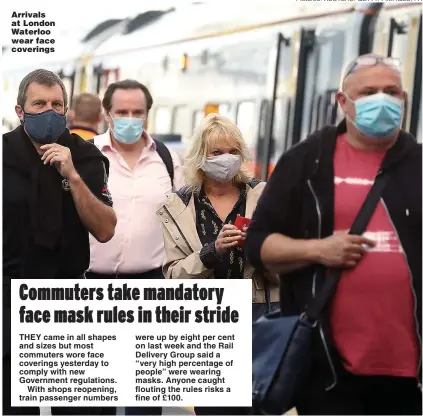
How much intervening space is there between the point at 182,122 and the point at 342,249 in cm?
377

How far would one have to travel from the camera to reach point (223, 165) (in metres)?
4.33

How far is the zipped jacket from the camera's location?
354 centimetres

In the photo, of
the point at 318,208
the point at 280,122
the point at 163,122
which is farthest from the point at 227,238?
the point at 163,122

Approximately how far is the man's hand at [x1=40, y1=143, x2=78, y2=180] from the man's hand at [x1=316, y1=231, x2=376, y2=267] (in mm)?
1124

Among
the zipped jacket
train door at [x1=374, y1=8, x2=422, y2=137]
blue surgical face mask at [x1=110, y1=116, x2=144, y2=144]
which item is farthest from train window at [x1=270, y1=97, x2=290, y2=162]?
the zipped jacket

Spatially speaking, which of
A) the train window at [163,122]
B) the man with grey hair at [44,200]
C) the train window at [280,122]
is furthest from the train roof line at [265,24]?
the man with grey hair at [44,200]

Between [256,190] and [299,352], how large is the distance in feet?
3.29

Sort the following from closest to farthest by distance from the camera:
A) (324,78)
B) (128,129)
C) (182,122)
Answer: (128,129) < (324,78) < (182,122)

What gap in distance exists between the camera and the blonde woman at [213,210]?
4.28 m

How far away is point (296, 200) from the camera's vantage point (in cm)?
364

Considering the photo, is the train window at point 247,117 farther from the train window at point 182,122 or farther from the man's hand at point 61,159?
the man's hand at point 61,159

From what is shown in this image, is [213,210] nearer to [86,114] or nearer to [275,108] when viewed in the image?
[86,114]

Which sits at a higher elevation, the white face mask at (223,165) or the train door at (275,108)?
the train door at (275,108)

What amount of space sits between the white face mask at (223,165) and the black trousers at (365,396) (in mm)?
1038
